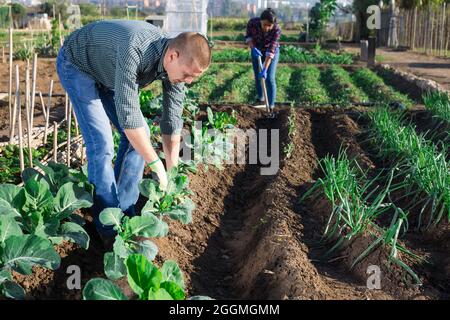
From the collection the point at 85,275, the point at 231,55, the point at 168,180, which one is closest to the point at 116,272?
the point at 85,275

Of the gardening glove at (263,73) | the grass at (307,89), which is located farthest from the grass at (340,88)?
the gardening glove at (263,73)

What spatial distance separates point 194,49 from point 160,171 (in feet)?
2.24

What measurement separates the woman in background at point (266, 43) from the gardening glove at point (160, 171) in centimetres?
435

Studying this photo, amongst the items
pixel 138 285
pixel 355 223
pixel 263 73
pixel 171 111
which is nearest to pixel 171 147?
pixel 171 111

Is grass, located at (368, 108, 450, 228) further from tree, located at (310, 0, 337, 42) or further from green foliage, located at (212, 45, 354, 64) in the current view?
tree, located at (310, 0, 337, 42)

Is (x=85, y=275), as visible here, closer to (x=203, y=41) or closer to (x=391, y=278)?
(x=203, y=41)

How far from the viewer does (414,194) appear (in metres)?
4.50

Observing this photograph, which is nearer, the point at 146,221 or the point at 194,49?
the point at 194,49

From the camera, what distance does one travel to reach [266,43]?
781 cm

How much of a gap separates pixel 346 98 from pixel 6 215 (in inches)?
291

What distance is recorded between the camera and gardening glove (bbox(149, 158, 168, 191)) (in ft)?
10.3

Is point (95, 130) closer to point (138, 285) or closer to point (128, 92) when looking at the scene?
point (128, 92)

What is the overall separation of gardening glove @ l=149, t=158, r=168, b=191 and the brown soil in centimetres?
34

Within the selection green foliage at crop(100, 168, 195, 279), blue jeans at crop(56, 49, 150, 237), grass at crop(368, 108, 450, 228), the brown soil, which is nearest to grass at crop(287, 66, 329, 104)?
grass at crop(368, 108, 450, 228)
